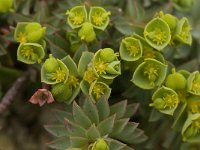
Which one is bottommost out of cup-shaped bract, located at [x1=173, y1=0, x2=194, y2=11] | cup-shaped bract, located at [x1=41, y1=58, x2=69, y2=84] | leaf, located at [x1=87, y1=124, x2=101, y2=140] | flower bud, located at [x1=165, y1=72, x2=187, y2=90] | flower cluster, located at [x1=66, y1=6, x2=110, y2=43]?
leaf, located at [x1=87, y1=124, x2=101, y2=140]

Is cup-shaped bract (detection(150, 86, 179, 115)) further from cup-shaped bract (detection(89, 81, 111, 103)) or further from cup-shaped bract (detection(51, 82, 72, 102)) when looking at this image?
cup-shaped bract (detection(51, 82, 72, 102))

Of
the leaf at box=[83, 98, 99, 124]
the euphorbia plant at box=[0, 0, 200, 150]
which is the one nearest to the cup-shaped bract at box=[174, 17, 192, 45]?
the euphorbia plant at box=[0, 0, 200, 150]

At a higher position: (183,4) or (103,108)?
(183,4)

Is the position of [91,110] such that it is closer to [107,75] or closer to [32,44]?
[107,75]

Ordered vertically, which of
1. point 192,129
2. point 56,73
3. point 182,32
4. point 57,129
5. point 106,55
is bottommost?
point 57,129

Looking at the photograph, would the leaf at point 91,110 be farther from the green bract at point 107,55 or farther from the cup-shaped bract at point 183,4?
the cup-shaped bract at point 183,4

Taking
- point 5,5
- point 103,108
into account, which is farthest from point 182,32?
point 5,5
